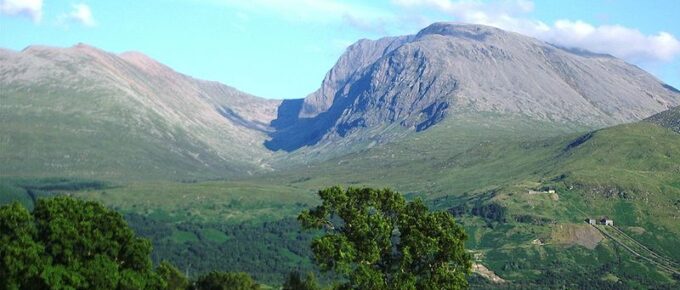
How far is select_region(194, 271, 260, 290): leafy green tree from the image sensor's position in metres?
138

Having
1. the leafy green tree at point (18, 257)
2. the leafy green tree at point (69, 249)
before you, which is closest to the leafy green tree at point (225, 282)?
the leafy green tree at point (69, 249)

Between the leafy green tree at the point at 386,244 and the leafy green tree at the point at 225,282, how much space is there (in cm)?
7407

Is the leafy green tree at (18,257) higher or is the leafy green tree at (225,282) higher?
the leafy green tree at (18,257)

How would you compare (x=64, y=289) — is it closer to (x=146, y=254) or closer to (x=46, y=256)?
(x=46, y=256)

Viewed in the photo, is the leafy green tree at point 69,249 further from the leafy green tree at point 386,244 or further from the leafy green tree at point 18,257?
the leafy green tree at point 386,244

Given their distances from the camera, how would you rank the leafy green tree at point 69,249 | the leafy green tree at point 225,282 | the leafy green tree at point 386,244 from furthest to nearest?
the leafy green tree at point 225,282, the leafy green tree at point 386,244, the leafy green tree at point 69,249

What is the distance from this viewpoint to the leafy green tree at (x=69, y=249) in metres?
61.8

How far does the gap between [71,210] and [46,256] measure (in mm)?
3790

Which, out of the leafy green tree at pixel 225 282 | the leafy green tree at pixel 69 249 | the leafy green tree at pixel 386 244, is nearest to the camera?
the leafy green tree at pixel 69 249

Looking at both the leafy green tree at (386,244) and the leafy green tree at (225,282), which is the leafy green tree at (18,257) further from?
the leafy green tree at (225,282)

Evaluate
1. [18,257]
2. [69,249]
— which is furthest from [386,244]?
[18,257]

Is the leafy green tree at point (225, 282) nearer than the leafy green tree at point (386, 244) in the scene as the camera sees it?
No

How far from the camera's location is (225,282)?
459ft

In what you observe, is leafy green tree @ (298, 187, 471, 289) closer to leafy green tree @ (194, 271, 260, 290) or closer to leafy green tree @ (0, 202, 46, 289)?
leafy green tree @ (0, 202, 46, 289)
